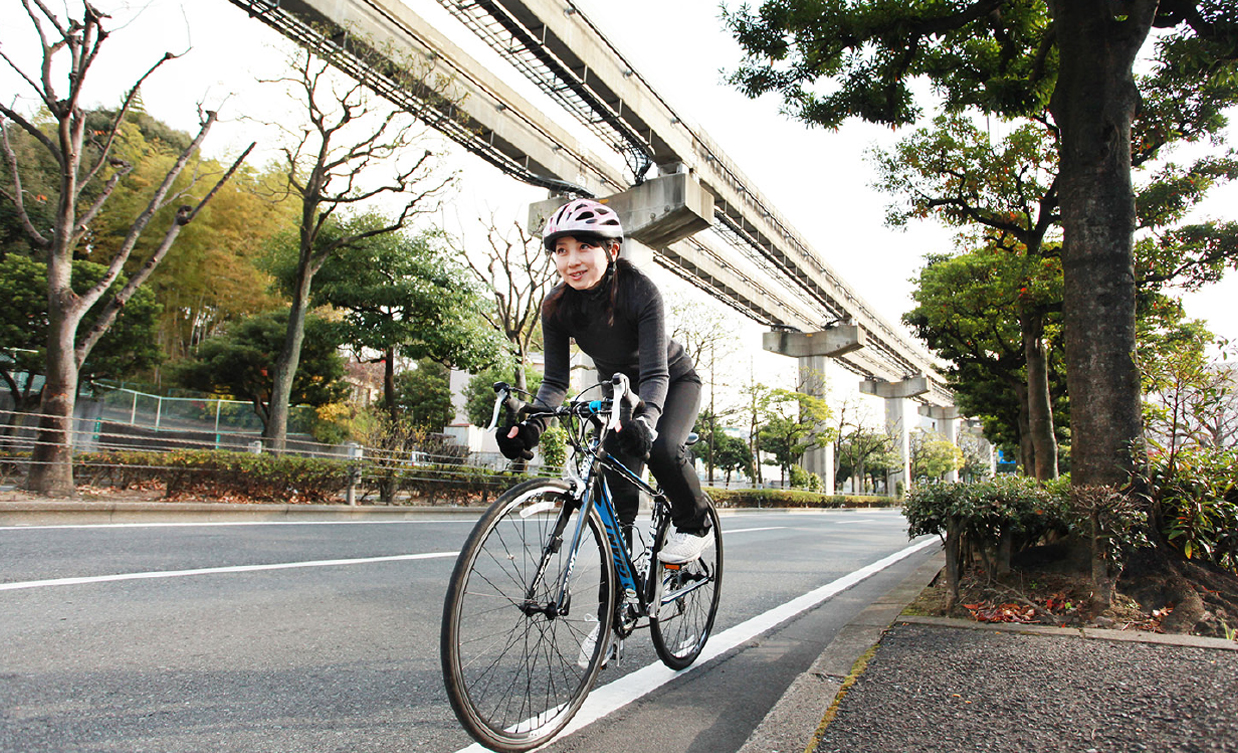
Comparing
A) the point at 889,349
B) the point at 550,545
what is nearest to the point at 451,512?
the point at 550,545

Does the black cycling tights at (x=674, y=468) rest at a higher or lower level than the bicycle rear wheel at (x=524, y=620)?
higher

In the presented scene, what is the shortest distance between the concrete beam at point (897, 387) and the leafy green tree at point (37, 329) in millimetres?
50676

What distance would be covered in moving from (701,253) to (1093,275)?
76.1 feet

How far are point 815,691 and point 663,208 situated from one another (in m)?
16.8

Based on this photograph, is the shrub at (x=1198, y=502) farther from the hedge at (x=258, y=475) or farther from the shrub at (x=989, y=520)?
the hedge at (x=258, y=475)

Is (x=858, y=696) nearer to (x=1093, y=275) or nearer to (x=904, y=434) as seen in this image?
(x=1093, y=275)

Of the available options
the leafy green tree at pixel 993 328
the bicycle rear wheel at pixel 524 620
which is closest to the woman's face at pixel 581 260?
the bicycle rear wheel at pixel 524 620

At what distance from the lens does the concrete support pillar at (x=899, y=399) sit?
5488 cm

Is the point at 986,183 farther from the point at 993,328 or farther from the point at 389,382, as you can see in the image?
the point at 389,382

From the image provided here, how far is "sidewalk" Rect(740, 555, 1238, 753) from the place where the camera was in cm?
197

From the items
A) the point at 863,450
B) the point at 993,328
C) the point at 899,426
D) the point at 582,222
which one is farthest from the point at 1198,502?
the point at 899,426

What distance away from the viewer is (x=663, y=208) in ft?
60.1

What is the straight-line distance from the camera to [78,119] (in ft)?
36.0

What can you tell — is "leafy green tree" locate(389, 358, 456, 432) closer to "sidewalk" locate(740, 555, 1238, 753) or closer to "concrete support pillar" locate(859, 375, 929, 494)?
"sidewalk" locate(740, 555, 1238, 753)
